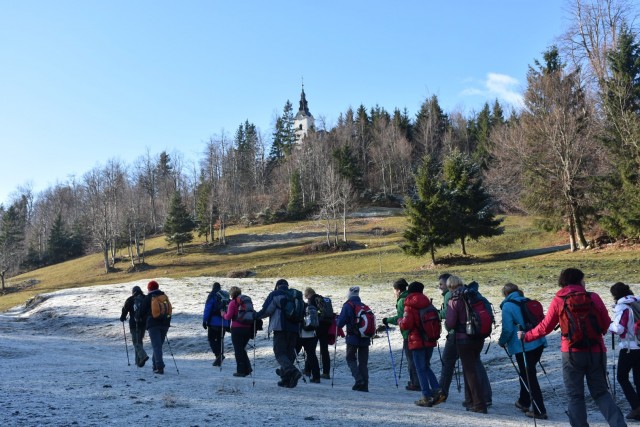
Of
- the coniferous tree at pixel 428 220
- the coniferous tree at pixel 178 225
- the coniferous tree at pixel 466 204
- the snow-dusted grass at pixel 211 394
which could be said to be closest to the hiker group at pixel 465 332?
the snow-dusted grass at pixel 211 394

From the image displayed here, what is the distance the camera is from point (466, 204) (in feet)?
139

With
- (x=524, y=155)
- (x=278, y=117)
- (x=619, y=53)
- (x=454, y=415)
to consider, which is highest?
(x=278, y=117)

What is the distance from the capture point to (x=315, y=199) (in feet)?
284

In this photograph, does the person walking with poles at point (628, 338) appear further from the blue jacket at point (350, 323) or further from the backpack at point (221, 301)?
the backpack at point (221, 301)

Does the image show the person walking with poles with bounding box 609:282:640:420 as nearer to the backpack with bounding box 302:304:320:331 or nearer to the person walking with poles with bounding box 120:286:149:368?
the backpack with bounding box 302:304:320:331

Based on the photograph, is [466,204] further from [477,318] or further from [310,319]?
[477,318]

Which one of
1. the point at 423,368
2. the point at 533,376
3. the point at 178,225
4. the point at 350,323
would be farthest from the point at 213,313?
the point at 178,225

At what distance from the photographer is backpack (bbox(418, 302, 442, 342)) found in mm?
8641

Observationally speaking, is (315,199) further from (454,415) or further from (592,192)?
(454,415)

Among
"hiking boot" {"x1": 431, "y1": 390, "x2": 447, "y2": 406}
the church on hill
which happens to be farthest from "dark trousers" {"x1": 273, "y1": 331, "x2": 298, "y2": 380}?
the church on hill

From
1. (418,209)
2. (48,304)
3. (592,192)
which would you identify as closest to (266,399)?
(48,304)

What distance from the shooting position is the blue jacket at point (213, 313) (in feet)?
41.4

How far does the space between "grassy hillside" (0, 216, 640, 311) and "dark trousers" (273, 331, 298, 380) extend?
15347 mm

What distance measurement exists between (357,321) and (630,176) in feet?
109
